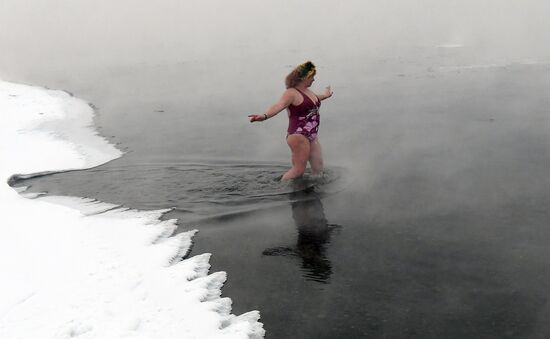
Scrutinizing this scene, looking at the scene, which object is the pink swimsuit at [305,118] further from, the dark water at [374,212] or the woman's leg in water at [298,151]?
the dark water at [374,212]

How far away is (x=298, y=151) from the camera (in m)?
7.80

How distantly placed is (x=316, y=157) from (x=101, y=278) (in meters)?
3.70

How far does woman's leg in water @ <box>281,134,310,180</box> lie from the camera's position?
7730mm

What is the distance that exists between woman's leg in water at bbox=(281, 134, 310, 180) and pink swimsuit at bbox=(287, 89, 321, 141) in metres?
0.08

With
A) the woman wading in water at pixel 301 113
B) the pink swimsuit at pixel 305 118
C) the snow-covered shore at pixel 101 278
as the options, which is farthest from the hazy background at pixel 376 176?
the pink swimsuit at pixel 305 118

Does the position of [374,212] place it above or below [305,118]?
below

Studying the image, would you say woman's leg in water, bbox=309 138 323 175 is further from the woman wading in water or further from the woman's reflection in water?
the woman's reflection in water

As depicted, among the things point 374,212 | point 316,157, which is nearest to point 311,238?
point 374,212

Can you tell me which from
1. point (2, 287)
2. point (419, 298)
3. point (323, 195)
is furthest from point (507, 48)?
point (2, 287)

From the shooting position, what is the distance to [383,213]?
6711 mm

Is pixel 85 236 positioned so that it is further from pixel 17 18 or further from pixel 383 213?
pixel 17 18

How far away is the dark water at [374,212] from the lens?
4652 millimetres

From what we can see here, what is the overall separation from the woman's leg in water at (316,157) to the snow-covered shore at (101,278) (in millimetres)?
2293

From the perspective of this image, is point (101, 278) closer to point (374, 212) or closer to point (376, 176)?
point (374, 212)
